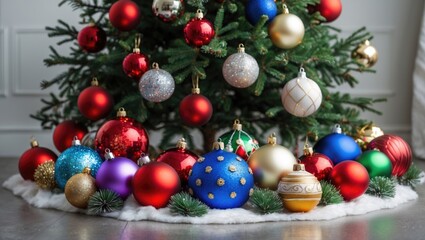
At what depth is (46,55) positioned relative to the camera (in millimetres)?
3621

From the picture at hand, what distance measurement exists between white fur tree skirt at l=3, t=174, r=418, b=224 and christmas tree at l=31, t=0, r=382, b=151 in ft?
1.41

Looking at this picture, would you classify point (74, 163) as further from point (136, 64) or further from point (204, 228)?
point (204, 228)

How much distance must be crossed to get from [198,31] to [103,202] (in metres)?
0.71

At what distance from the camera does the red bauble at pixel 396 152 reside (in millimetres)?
2391

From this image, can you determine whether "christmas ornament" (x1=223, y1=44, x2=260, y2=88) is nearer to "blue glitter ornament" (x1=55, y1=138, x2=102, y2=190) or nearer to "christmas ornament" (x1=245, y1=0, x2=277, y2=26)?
"christmas ornament" (x1=245, y1=0, x2=277, y2=26)

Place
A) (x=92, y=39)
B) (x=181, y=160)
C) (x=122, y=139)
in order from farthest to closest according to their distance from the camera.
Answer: (x=92, y=39) → (x=122, y=139) → (x=181, y=160)

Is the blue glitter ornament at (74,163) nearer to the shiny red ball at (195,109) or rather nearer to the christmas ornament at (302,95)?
the shiny red ball at (195,109)

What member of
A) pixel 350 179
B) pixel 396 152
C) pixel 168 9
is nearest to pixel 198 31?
pixel 168 9

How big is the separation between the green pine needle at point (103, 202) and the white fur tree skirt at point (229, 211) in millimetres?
28

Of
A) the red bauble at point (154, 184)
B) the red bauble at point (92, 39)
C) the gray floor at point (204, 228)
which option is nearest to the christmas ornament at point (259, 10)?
the red bauble at point (92, 39)

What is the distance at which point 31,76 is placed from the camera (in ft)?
11.9

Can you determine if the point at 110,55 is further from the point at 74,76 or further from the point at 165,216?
the point at 165,216

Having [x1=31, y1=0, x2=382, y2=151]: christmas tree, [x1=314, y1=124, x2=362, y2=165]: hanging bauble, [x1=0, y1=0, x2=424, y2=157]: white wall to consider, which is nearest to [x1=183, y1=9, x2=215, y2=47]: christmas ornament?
[x1=31, y1=0, x2=382, y2=151]: christmas tree

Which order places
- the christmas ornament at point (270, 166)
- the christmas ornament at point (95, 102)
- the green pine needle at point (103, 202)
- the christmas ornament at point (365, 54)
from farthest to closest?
the christmas ornament at point (365, 54) < the christmas ornament at point (95, 102) < the christmas ornament at point (270, 166) < the green pine needle at point (103, 202)
